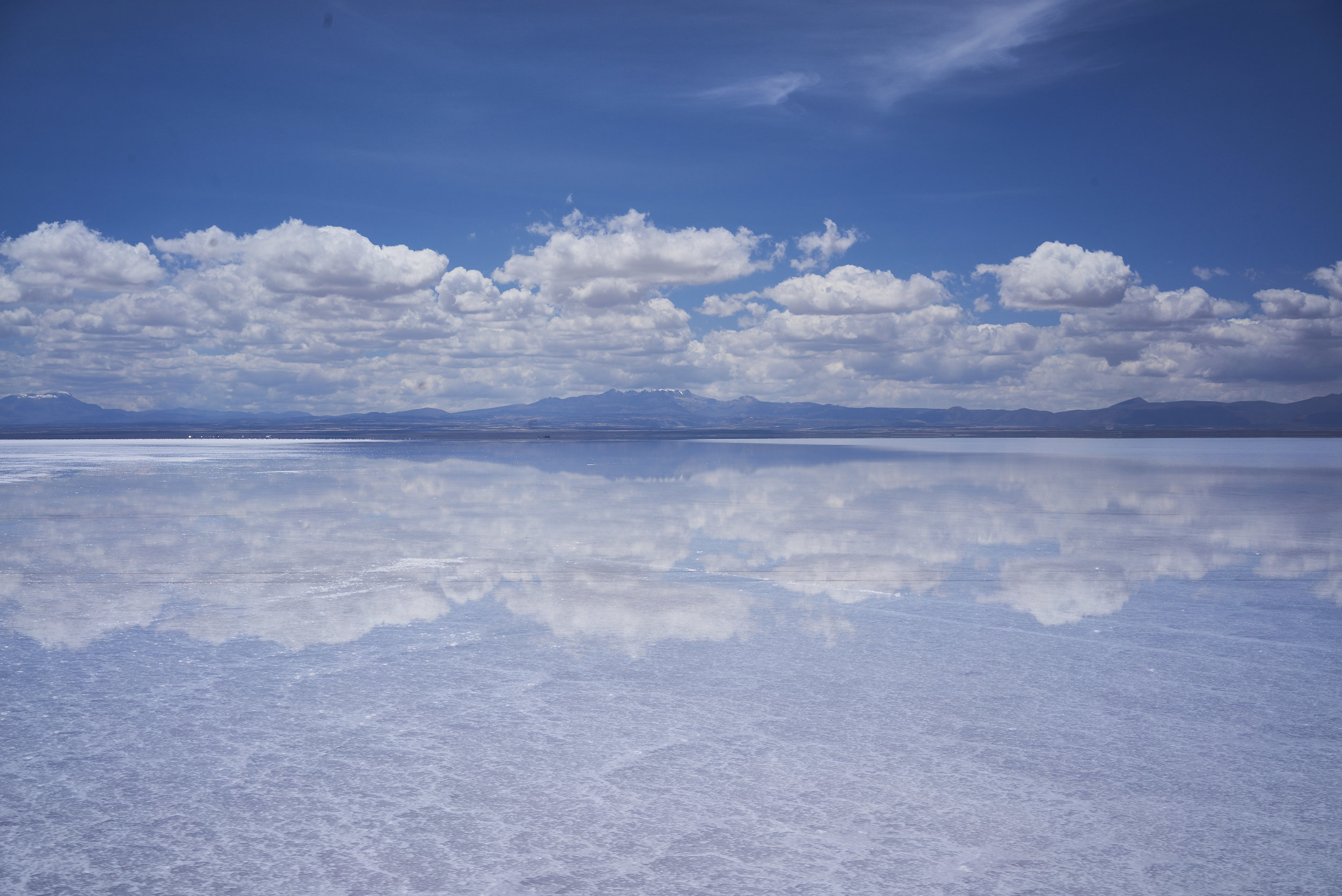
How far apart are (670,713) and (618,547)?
24.9 feet

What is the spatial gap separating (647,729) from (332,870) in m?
2.12

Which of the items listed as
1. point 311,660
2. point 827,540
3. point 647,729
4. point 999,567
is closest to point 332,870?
point 647,729

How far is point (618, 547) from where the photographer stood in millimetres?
13328

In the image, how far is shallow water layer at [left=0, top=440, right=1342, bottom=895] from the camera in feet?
12.7

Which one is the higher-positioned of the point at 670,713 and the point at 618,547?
the point at 618,547

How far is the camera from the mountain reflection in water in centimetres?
894

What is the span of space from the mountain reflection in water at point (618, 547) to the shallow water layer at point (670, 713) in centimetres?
10

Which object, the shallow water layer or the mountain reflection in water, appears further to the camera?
the mountain reflection in water

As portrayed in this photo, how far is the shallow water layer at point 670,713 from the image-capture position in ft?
12.7

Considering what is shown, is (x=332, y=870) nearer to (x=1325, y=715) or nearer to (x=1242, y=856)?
(x=1242, y=856)

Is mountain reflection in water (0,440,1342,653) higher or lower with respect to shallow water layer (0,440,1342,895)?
higher

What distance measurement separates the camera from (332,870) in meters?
3.77

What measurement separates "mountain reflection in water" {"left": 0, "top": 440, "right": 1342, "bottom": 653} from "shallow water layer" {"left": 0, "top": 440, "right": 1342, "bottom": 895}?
0.34 ft

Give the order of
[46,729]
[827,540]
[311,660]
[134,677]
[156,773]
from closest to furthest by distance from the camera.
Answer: [156,773], [46,729], [134,677], [311,660], [827,540]
